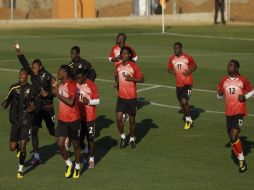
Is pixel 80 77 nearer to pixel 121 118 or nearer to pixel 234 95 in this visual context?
pixel 121 118

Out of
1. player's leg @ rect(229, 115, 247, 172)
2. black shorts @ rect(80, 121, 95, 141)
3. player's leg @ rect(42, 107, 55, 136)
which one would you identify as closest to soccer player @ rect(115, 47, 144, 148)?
player's leg @ rect(42, 107, 55, 136)

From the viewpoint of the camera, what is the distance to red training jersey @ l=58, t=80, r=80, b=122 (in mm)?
18781

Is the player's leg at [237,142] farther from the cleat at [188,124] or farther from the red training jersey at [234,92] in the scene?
the cleat at [188,124]

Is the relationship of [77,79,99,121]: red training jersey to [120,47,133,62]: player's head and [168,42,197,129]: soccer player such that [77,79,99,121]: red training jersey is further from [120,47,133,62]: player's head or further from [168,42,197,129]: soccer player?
[168,42,197,129]: soccer player

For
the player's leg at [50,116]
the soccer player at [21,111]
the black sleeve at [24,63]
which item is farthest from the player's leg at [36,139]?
the black sleeve at [24,63]

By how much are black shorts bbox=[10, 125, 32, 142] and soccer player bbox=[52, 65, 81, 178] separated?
0.65 metres

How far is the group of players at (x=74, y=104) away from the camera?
19.0 metres

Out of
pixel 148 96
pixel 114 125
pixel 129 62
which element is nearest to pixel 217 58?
pixel 148 96

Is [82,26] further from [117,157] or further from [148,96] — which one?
[117,157]

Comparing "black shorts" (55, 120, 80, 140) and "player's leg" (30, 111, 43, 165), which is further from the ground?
"black shorts" (55, 120, 80, 140)

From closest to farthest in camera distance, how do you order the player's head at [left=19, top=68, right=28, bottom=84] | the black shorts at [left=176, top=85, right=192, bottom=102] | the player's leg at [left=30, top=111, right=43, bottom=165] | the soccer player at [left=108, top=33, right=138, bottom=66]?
1. the player's head at [left=19, top=68, right=28, bottom=84]
2. the player's leg at [left=30, top=111, right=43, bottom=165]
3. the soccer player at [left=108, top=33, right=138, bottom=66]
4. the black shorts at [left=176, top=85, right=192, bottom=102]

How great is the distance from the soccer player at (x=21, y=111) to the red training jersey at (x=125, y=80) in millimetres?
3584

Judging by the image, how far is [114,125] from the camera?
25.6 m

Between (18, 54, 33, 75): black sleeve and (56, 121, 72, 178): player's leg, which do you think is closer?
(56, 121, 72, 178): player's leg
